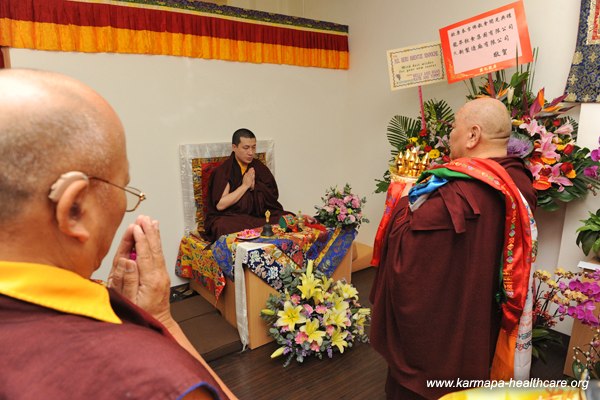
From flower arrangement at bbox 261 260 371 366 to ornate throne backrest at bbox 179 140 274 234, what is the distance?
4.25ft

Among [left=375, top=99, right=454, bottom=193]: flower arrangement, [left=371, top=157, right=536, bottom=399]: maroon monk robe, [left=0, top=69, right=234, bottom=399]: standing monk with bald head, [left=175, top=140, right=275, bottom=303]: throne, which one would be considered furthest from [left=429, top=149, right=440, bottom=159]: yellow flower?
[left=0, top=69, right=234, bottom=399]: standing monk with bald head

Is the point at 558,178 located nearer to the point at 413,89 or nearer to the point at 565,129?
the point at 565,129

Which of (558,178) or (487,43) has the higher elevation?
(487,43)

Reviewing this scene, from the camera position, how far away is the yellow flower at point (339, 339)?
2501 mm

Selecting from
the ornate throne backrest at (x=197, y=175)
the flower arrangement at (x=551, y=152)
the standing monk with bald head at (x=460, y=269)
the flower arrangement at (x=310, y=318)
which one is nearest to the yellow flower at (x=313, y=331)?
the flower arrangement at (x=310, y=318)

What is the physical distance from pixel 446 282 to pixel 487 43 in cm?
184

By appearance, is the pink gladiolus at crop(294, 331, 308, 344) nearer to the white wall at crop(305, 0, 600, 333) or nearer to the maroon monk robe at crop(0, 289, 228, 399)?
the white wall at crop(305, 0, 600, 333)

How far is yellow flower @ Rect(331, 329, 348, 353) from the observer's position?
2501mm

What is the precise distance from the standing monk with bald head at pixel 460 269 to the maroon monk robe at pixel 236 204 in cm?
169

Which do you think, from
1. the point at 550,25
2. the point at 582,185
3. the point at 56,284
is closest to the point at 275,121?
the point at 550,25

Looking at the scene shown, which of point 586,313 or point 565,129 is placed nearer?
point 586,313


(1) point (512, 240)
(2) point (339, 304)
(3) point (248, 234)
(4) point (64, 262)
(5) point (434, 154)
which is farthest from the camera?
(5) point (434, 154)

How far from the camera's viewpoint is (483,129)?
1814 mm

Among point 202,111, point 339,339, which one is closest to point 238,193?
point 202,111
